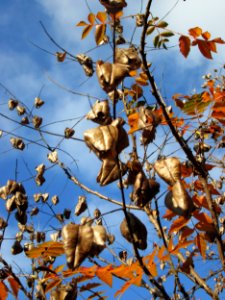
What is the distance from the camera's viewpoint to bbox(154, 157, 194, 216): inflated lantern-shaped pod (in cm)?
199

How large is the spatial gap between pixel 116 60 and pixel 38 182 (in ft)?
7.30

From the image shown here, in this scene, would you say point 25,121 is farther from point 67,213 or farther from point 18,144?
point 67,213

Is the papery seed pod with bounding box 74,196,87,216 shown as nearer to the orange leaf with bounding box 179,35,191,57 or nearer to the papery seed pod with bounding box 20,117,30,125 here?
the papery seed pod with bounding box 20,117,30,125

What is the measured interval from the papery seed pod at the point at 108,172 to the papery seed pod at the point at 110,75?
1.25 feet

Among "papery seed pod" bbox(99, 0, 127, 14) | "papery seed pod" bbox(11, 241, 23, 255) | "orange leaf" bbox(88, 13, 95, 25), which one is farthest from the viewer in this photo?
"papery seed pod" bbox(11, 241, 23, 255)

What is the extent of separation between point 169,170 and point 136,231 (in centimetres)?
38

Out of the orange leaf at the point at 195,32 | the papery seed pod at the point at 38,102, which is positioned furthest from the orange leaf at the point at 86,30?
the papery seed pod at the point at 38,102

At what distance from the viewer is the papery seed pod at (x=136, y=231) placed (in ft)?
6.98

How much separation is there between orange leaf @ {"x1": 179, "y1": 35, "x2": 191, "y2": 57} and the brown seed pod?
1.82m

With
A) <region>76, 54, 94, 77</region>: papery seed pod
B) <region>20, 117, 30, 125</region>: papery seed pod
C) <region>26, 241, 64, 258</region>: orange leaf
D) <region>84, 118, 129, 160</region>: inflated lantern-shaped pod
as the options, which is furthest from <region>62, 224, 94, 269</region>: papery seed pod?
<region>20, 117, 30, 125</region>: papery seed pod

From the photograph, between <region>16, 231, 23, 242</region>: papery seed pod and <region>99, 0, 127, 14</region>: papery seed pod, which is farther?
<region>16, 231, 23, 242</region>: papery seed pod

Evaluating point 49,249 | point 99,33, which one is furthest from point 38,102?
point 49,249

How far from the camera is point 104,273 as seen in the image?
3139 millimetres

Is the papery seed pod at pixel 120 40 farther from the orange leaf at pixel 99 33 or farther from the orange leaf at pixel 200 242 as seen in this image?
the orange leaf at pixel 200 242
